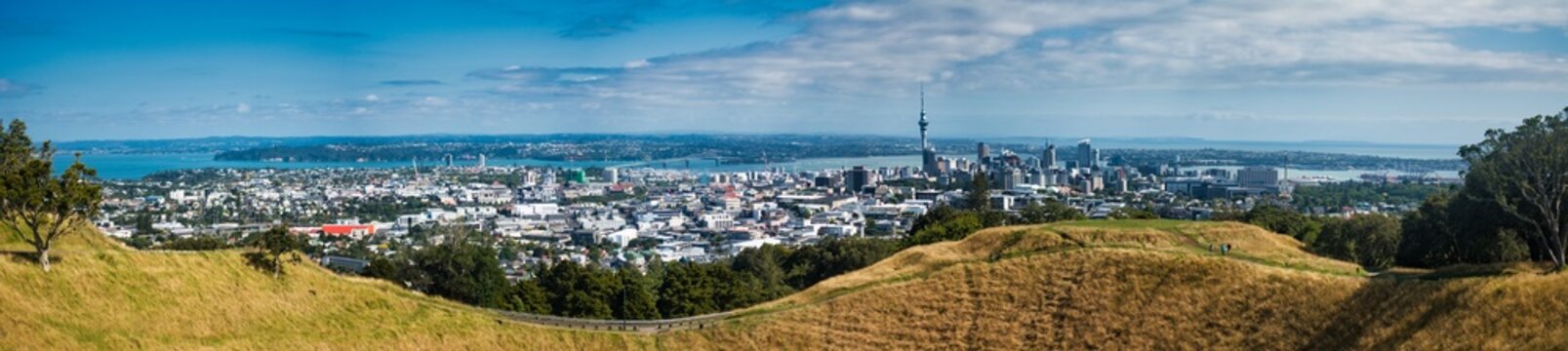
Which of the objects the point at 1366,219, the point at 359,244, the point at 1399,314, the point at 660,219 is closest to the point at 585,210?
the point at 660,219

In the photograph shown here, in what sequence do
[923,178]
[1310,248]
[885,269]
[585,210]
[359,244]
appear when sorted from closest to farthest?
1. [885,269]
2. [1310,248]
3. [359,244]
4. [585,210]
5. [923,178]

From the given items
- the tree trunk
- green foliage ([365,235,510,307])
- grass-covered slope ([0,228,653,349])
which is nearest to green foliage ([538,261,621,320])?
green foliage ([365,235,510,307])

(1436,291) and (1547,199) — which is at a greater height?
(1547,199)

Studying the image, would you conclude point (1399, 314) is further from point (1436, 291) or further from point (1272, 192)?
point (1272, 192)

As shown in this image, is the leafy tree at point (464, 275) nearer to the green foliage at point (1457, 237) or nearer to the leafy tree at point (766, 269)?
the leafy tree at point (766, 269)

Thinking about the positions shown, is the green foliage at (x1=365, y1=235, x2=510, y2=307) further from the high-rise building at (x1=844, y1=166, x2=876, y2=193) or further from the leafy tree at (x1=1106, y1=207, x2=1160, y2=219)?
the high-rise building at (x1=844, y1=166, x2=876, y2=193)

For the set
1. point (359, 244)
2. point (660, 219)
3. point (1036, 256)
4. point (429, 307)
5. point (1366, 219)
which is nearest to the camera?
point (429, 307)

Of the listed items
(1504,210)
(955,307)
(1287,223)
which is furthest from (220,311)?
(1287,223)
